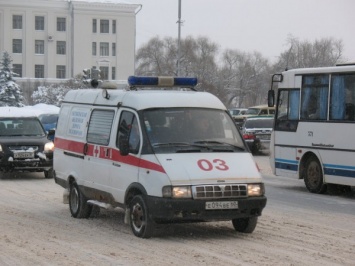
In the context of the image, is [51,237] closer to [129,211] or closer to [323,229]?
[129,211]

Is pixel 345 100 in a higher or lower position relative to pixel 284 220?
higher

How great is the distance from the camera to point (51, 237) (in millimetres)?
11602

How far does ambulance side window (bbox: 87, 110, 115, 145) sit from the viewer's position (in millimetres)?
12820

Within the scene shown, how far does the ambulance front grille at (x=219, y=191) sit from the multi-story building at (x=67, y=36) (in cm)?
9578

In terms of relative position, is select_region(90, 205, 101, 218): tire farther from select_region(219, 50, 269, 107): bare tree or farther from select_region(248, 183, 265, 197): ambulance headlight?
select_region(219, 50, 269, 107): bare tree

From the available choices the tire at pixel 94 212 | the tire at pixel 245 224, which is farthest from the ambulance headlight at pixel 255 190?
the tire at pixel 94 212

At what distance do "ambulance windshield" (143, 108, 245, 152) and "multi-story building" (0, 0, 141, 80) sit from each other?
311 feet

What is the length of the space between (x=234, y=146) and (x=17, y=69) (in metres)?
97.8

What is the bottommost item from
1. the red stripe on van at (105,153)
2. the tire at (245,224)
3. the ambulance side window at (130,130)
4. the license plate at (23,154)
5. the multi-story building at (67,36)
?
the tire at (245,224)

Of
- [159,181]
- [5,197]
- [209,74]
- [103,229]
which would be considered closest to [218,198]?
[159,181]

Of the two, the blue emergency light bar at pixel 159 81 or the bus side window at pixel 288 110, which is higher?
the blue emergency light bar at pixel 159 81

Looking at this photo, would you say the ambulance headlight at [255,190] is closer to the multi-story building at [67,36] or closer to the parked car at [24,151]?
the parked car at [24,151]

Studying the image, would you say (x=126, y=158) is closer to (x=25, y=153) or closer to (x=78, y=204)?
(x=78, y=204)

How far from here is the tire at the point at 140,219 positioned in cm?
1123
